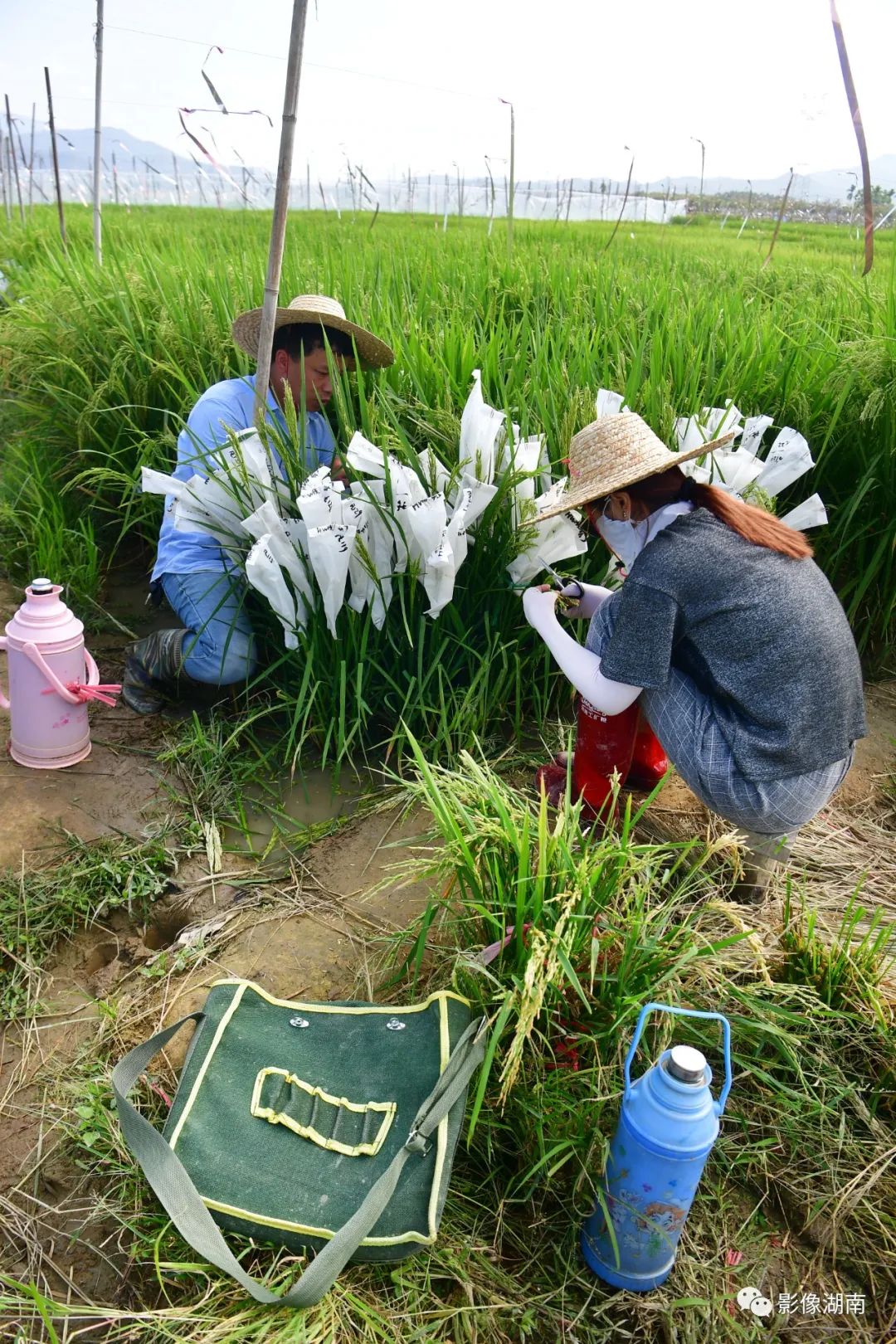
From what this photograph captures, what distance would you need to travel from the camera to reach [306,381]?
Answer: 2430 mm

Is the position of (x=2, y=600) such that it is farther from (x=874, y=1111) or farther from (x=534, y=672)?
(x=874, y=1111)

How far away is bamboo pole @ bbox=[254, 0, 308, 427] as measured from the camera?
6.18ft

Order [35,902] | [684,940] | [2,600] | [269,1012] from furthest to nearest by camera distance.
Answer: [2,600] < [35,902] < [269,1012] < [684,940]

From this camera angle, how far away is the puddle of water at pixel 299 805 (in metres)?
2.20

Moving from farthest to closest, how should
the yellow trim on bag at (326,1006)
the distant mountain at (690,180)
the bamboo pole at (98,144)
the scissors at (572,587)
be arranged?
the distant mountain at (690,180) < the bamboo pole at (98,144) < the scissors at (572,587) < the yellow trim on bag at (326,1006)

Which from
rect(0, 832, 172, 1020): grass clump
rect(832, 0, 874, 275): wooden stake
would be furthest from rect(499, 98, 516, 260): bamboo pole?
rect(0, 832, 172, 1020): grass clump

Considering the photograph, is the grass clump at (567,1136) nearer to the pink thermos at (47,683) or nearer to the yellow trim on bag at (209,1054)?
the yellow trim on bag at (209,1054)

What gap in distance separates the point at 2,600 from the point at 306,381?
1359 millimetres

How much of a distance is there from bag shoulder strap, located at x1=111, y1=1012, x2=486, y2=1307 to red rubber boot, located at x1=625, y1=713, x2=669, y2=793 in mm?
965

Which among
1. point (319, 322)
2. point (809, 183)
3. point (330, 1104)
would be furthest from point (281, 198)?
point (809, 183)

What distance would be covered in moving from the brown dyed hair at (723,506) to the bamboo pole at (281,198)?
0.87 m

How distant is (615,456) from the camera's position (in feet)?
5.90

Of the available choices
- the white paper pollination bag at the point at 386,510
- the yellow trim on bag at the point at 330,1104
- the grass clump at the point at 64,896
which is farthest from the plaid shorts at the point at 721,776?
the grass clump at the point at 64,896

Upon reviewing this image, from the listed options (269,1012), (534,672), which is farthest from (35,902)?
(534,672)
